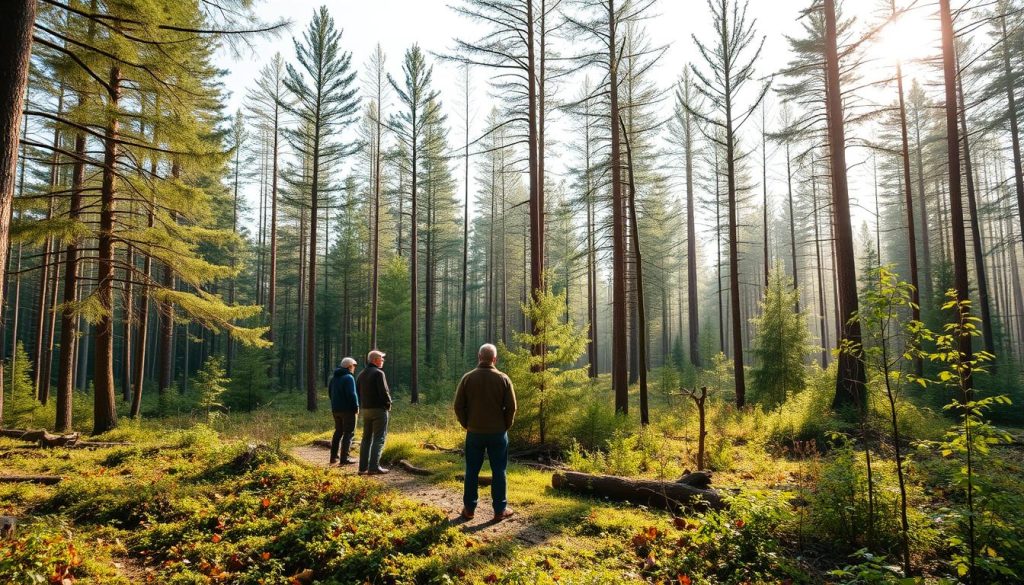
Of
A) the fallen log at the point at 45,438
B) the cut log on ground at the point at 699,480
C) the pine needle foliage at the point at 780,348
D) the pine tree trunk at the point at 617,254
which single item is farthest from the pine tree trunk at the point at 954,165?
the fallen log at the point at 45,438

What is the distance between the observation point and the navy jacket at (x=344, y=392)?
823 centimetres

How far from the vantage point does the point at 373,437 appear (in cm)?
789

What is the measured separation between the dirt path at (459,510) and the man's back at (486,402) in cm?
107

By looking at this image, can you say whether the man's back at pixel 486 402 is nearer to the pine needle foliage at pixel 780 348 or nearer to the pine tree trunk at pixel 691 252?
the pine needle foliage at pixel 780 348

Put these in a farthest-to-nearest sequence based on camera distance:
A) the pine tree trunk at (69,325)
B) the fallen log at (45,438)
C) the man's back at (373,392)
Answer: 1. the pine tree trunk at (69,325)
2. the fallen log at (45,438)
3. the man's back at (373,392)

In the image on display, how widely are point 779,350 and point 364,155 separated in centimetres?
2711

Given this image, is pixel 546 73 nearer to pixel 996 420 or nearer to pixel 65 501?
pixel 65 501

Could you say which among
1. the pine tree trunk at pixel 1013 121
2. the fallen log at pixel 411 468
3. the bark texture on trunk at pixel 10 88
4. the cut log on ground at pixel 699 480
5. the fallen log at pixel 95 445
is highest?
the pine tree trunk at pixel 1013 121

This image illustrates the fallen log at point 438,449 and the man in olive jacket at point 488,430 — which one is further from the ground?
the man in olive jacket at point 488,430

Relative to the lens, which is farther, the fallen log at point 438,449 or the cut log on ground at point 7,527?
the fallen log at point 438,449

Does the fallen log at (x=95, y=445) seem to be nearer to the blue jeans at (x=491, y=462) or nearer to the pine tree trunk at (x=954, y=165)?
the blue jeans at (x=491, y=462)

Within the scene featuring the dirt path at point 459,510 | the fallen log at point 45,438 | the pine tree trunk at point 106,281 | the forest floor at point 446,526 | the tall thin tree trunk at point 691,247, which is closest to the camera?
the forest floor at point 446,526

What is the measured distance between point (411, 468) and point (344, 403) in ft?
5.69

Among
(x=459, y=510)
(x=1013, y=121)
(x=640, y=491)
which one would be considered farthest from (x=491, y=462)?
(x=1013, y=121)
